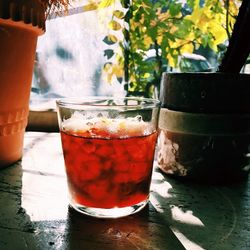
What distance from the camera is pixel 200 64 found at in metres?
1.08

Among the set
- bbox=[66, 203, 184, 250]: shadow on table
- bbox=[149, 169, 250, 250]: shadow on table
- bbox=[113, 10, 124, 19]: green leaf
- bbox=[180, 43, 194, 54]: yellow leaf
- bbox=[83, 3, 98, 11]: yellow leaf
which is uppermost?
bbox=[83, 3, 98, 11]: yellow leaf

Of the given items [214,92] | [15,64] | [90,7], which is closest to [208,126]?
[214,92]

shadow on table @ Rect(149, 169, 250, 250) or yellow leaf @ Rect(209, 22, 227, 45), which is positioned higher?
yellow leaf @ Rect(209, 22, 227, 45)

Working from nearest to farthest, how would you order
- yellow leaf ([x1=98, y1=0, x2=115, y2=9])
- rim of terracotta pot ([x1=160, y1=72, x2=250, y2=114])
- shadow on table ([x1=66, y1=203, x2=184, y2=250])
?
shadow on table ([x1=66, y1=203, x2=184, y2=250]), rim of terracotta pot ([x1=160, y1=72, x2=250, y2=114]), yellow leaf ([x1=98, y1=0, x2=115, y2=9])

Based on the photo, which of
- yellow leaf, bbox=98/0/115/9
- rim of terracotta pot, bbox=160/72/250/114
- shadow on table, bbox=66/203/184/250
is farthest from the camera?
yellow leaf, bbox=98/0/115/9

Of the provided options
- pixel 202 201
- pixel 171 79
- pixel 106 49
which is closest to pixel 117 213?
pixel 202 201

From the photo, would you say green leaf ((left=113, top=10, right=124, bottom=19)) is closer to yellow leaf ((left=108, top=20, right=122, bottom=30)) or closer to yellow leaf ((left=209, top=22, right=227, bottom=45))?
yellow leaf ((left=108, top=20, right=122, bottom=30))

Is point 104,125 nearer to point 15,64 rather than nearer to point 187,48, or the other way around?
point 15,64

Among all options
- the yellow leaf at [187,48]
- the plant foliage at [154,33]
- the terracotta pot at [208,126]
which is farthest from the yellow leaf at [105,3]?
the terracotta pot at [208,126]

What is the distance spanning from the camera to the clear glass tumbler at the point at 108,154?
0.45m

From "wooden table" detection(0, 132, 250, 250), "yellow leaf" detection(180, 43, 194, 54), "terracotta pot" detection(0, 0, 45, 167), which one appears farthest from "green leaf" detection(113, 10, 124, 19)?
"wooden table" detection(0, 132, 250, 250)

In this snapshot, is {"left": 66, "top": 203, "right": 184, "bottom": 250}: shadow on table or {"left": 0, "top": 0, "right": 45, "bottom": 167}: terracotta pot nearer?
{"left": 66, "top": 203, "right": 184, "bottom": 250}: shadow on table

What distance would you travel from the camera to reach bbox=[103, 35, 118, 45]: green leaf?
3.27 feet

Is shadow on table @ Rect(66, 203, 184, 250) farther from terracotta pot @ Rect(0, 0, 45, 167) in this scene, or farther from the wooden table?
terracotta pot @ Rect(0, 0, 45, 167)
